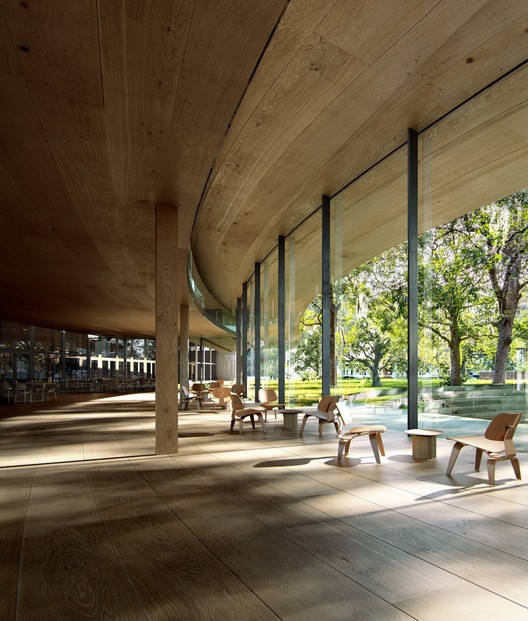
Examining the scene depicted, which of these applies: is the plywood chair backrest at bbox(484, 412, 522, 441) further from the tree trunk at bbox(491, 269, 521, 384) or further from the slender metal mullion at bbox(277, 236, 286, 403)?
the slender metal mullion at bbox(277, 236, 286, 403)

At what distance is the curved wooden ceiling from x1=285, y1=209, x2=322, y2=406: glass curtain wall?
2.33 metres

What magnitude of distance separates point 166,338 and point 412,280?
13.3 feet

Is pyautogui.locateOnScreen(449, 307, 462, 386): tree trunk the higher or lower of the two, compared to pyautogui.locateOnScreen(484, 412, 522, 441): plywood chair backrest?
higher

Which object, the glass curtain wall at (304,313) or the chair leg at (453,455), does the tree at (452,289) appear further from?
the glass curtain wall at (304,313)

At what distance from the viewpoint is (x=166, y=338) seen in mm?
6426

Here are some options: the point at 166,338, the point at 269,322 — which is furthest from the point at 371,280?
the point at 269,322

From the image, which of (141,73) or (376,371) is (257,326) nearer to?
(376,371)

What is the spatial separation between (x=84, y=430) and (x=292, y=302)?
6131 mm

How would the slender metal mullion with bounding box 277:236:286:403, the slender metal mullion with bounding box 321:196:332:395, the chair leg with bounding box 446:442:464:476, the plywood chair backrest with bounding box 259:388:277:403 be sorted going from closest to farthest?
the chair leg with bounding box 446:442:464:476, the slender metal mullion with bounding box 321:196:332:395, the plywood chair backrest with bounding box 259:388:277:403, the slender metal mullion with bounding box 277:236:286:403

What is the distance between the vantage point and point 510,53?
17.9 ft

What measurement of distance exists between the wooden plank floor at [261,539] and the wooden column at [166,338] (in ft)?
1.43

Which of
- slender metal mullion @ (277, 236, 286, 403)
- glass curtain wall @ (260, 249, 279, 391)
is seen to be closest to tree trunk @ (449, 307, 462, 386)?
slender metal mullion @ (277, 236, 286, 403)

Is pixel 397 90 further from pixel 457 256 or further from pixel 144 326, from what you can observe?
pixel 144 326

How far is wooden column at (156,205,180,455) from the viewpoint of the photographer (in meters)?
6.38
